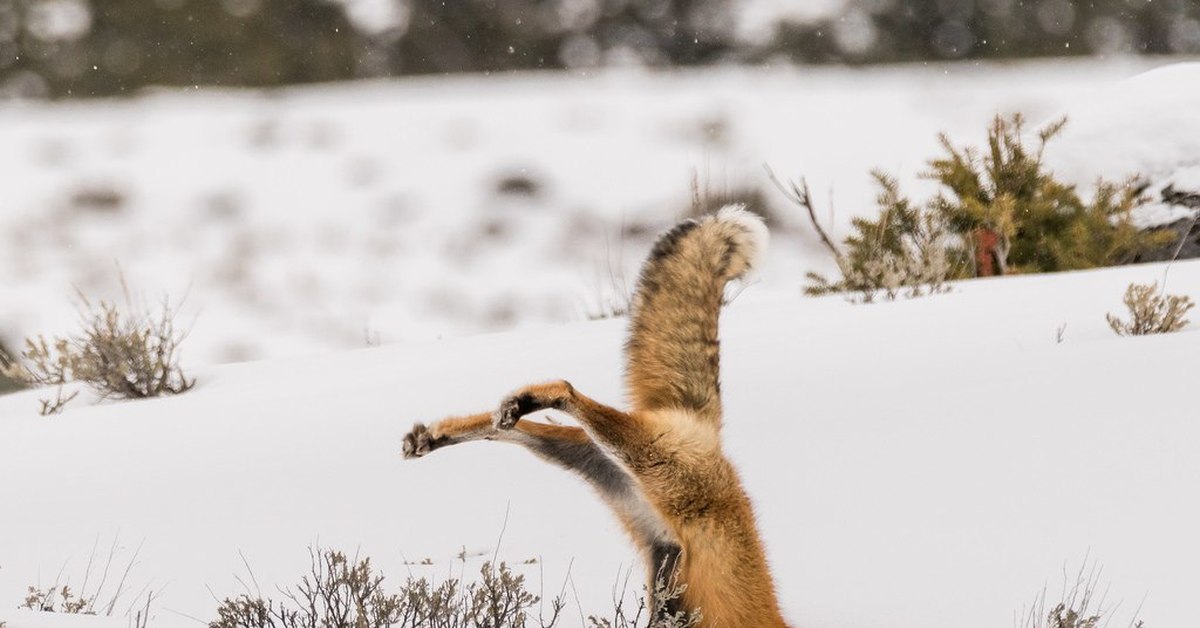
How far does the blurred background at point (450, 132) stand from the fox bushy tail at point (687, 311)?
7.81 metres

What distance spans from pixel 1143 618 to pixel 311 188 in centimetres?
1733

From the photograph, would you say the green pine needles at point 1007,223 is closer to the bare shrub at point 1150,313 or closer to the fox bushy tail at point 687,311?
the bare shrub at point 1150,313

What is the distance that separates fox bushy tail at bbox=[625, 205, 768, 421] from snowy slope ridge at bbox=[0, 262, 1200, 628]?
0.80m

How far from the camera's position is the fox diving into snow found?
3188 millimetres

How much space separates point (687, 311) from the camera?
11.5 ft

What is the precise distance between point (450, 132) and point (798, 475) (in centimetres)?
1763

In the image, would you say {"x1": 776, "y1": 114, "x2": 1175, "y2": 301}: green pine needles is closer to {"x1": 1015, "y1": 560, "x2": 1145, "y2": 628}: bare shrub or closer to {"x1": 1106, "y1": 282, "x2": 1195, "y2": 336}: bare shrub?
{"x1": 1106, "y1": 282, "x2": 1195, "y2": 336}: bare shrub

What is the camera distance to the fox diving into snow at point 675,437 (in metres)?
3.19

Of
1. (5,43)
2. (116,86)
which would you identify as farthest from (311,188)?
(5,43)

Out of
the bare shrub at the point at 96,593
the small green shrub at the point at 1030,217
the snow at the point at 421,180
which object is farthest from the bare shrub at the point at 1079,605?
the snow at the point at 421,180

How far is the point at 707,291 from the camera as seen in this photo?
139 inches

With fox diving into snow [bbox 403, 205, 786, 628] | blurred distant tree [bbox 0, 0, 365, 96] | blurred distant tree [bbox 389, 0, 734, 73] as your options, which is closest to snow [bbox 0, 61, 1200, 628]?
fox diving into snow [bbox 403, 205, 786, 628]

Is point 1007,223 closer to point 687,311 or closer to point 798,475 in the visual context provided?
point 798,475

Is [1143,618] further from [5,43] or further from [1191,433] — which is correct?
[5,43]
